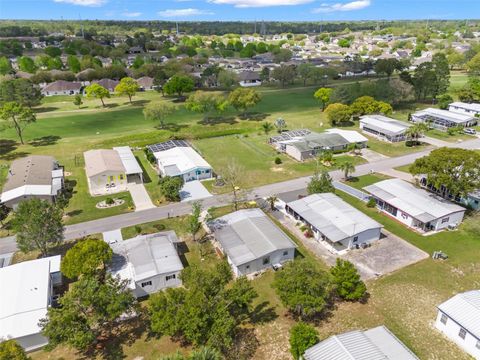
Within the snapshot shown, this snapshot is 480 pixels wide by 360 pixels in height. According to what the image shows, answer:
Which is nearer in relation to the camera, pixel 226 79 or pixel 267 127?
pixel 267 127

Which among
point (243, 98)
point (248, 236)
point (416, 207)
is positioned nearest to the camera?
point (248, 236)

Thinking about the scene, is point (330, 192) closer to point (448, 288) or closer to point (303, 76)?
point (448, 288)

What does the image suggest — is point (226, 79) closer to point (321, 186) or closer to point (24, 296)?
point (321, 186)

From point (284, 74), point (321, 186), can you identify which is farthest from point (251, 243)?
point (284, 74)

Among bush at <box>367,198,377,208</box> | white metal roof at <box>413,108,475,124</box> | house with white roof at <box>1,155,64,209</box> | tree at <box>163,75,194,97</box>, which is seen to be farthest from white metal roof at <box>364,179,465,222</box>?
tree at <box>163,75,194,97</box>

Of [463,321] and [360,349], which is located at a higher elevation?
[360,349]

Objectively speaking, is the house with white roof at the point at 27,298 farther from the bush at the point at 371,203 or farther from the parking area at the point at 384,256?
the bush at the point at 371,203

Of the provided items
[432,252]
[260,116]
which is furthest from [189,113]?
[432,252]
